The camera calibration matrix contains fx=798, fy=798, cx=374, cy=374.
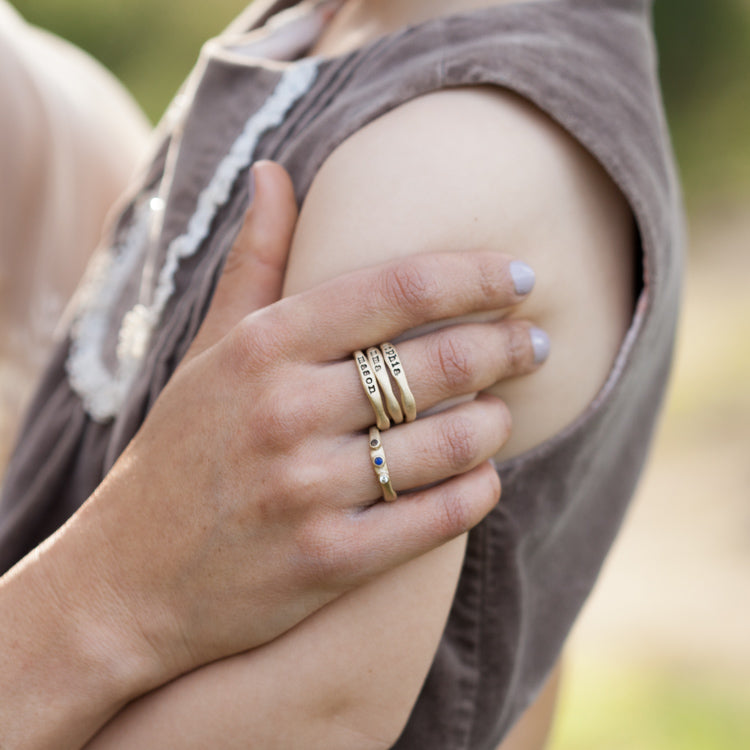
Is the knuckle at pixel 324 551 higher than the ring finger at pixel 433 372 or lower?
lower

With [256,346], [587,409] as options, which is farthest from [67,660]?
[587,409]

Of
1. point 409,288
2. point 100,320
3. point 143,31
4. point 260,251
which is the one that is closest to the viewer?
point 409,288

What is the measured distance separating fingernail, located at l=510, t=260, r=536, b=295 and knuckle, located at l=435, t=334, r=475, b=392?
0.07 m

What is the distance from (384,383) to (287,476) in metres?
0.12

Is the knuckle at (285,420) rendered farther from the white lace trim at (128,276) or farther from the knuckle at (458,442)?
the white lace trim at (128,276)

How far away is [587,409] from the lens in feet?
2.75

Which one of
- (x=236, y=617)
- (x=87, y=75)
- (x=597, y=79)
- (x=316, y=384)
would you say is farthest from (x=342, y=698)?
(x=87, y=75)

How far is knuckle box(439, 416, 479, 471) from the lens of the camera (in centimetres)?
70

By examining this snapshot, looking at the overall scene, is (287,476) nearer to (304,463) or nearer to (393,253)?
(304,463)

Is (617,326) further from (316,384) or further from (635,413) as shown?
(316,384)

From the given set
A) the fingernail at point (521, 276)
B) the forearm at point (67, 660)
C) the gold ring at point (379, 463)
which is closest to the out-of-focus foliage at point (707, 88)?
the fingernail at point (521, 276)

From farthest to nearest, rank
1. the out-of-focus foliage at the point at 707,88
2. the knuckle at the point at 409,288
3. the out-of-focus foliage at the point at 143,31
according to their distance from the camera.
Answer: the out-of-focus foliage at the point at 143,31
the out-of-focus foliage at the point at 707,88
the knuckle at the point at 409,288

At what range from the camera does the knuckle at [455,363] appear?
0.69 meters

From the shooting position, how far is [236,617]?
28.4 inches
